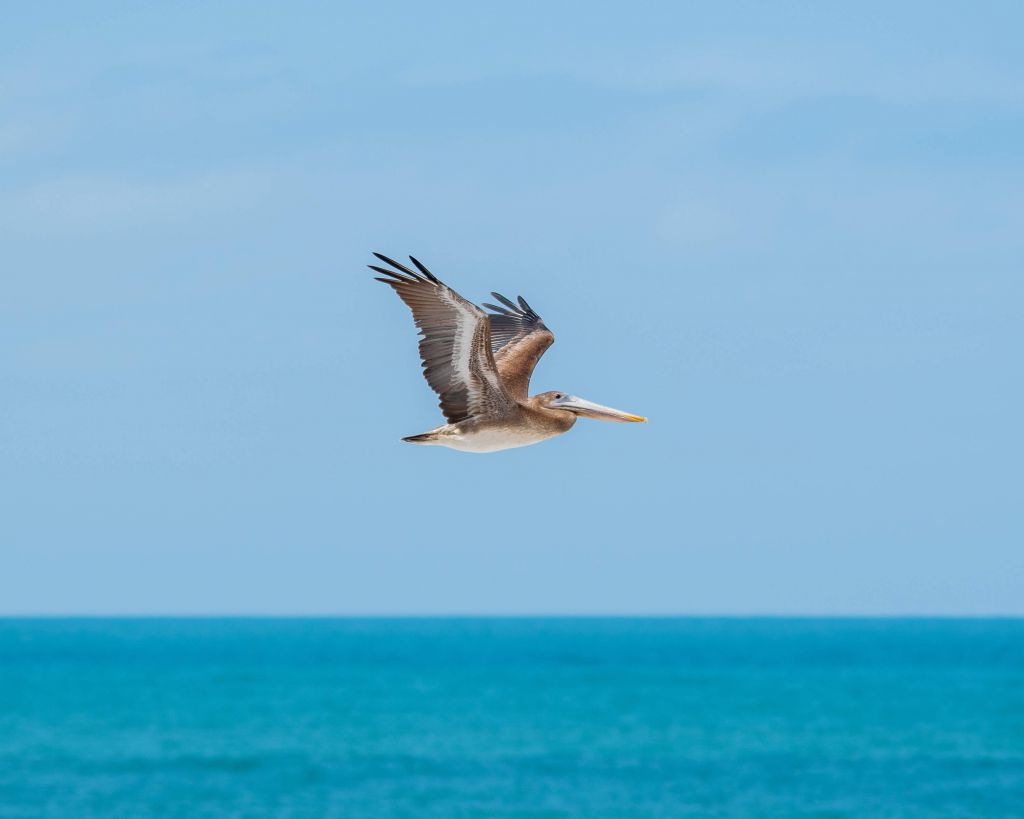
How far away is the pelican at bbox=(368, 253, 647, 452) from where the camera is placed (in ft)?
38.9

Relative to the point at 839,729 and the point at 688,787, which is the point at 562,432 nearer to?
the point at 688,787

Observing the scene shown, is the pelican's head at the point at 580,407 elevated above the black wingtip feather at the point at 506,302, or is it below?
below

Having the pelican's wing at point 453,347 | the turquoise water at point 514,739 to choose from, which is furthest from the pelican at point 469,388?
the turquoise water at point 514,739

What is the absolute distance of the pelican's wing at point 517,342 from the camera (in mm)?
13836

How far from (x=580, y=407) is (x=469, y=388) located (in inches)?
36.0

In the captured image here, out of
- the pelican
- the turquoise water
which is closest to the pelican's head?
the pelican

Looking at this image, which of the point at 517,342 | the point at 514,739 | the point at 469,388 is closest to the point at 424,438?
the point at 469,388

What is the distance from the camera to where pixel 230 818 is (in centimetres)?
4594

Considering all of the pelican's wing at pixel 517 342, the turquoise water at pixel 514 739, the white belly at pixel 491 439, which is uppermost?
the pelican's wing at pixel 517 342

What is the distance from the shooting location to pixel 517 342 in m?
14.6

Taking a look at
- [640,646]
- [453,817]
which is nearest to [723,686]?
[453,817]

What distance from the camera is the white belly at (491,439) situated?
12172 mm

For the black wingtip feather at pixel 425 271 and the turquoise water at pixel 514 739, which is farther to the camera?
the turquoise water at pixel 514 739

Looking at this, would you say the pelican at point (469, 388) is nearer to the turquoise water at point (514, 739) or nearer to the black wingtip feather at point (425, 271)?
the black wingtip feather at point (425, 271)
